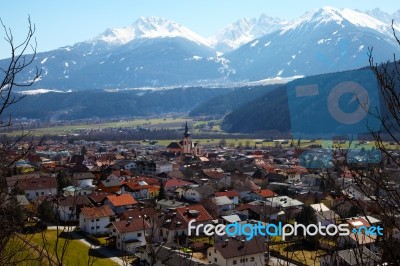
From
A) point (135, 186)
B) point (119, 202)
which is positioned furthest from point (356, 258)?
point (135, 186)

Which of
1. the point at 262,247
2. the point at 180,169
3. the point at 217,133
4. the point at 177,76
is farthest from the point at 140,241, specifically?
the point at 177,76

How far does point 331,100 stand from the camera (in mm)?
32906

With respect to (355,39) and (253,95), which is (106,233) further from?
(355,39)

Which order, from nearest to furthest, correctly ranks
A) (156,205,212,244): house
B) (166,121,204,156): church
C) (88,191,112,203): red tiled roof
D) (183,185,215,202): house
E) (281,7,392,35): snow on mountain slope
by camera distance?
(156,205,212,244): house
(88,191,112,203): red tiled roof
(183,185,215,202): house
(166,121,204,156): church
(281,7,392,35): snow on mountain slope

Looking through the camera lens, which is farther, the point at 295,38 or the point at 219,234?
the point at 295,38

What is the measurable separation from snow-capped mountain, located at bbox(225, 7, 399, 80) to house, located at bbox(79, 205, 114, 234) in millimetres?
106412

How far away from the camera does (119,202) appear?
52.7 feet

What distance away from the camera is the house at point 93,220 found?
44.2ft

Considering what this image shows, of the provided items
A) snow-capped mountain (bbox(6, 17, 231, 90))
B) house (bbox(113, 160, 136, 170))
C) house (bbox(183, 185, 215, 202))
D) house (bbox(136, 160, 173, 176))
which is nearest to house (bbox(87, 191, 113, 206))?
house (bbox(183, 185, 215, 202))

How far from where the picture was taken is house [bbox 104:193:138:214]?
52.0 ft

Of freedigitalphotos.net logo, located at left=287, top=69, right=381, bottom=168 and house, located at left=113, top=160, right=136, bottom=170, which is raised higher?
freedigitalphotos.net logo, located at left=287, top=69, right=381, bottom=168

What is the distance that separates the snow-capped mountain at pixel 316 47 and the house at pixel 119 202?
104 meters

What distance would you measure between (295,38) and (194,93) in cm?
7413

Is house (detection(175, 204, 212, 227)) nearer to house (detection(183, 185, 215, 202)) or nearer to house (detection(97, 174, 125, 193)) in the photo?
house (detection(183, 185, 215, 202))
